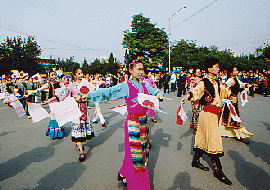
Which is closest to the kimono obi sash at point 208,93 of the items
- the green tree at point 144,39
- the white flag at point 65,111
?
the white flag at point 65,111

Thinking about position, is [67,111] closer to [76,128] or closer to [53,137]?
[76,128]

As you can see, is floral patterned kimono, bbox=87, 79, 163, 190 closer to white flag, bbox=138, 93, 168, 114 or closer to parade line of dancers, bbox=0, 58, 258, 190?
parade line of dancers, bbox=0, 58, 258, 190

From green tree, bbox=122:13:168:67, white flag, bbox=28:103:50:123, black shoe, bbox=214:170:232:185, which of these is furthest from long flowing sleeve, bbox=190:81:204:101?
green tree, bbox=122:13:168:67

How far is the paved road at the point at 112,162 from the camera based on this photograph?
3219mm

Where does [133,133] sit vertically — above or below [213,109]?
below

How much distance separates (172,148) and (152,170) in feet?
4.11

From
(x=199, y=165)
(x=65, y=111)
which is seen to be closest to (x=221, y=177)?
(x=199, y=165)

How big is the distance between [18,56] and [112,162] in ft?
95.8

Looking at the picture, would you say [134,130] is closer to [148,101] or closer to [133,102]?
[133,102]

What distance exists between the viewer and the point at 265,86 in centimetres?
1444

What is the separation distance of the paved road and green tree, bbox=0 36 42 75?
2425 cm

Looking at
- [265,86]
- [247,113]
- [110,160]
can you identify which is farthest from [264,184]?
[265,86]

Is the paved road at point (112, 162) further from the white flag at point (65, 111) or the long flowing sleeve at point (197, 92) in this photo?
the long flowing sleeve at point (197, 92)

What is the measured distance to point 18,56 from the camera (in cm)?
2722
